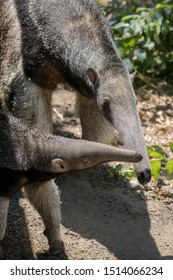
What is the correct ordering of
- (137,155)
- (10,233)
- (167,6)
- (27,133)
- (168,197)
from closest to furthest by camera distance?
1. (137,155)
2. (27,133)
3. (10,233)
4. (168,197)
5. (167,6)

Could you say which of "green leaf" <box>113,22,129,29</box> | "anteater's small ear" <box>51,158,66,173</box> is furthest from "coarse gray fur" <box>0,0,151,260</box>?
"green leaf" <box>113,22,129,29</box>

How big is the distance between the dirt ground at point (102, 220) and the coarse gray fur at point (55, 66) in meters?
0.34

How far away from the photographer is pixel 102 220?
26.6 ft

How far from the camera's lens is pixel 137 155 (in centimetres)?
605

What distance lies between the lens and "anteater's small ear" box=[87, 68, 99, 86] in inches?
277

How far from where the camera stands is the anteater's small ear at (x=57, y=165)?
6328 mm

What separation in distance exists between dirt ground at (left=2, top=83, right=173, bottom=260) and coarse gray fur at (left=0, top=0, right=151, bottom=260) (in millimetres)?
337


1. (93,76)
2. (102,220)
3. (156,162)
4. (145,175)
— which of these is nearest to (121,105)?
(93,76)

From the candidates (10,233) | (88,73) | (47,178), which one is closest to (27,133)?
(47,178)

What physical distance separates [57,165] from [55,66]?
54.4 inches

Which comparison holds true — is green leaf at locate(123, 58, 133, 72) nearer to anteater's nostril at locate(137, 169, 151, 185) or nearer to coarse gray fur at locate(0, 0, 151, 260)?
coarse gray fur at locate(0, 0, 151, 260)

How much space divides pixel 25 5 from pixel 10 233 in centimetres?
237
